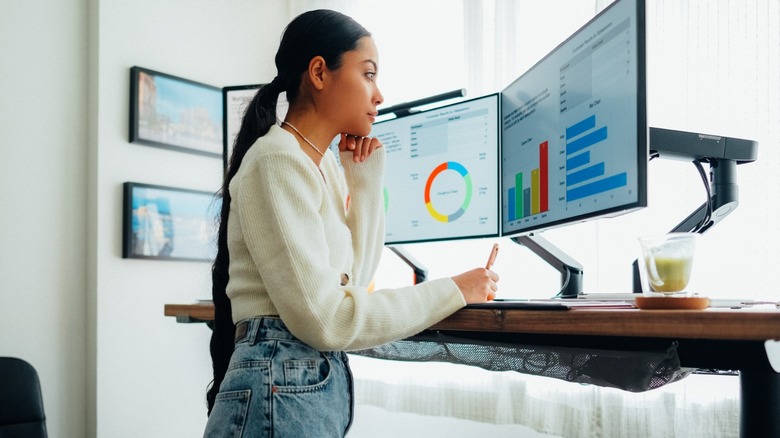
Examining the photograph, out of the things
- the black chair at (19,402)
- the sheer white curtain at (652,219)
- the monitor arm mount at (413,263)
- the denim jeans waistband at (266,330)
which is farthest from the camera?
the monitor arm mount at (413,263)

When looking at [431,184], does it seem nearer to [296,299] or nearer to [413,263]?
[413,263]

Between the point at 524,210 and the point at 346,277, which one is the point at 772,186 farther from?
the point at 346,277

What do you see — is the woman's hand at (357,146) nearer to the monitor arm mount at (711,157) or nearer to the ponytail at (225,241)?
the ponytail at (225,241)

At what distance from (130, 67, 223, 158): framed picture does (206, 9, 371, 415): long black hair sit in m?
1.55

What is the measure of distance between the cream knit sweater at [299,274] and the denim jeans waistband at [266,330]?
0.01m

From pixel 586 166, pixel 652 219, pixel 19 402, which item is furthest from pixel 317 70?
pixel 19 402

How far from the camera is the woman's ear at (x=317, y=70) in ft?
3.80

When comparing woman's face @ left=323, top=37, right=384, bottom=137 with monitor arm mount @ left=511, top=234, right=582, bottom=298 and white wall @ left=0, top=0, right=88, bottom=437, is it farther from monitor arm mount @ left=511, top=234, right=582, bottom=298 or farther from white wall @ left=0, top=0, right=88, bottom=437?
white wall @ left=0, top=0, right=88, bottom=437

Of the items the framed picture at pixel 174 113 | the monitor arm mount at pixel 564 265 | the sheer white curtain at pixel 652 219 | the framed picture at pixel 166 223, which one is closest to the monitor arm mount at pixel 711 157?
the sheer white curtain at pixel 652 219

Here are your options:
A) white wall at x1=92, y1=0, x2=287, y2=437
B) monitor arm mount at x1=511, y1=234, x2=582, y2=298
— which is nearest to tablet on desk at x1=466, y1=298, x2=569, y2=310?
monitor arm mount at x1=511, y1=234, x2=582, y2=298

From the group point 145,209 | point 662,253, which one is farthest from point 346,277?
point 145,209

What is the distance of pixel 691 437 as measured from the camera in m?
1.66

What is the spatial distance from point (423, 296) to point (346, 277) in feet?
0.63

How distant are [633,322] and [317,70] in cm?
68
